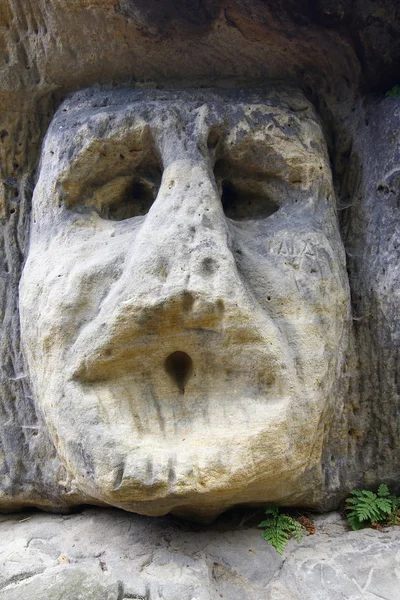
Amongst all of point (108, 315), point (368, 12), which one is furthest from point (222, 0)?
point (108, 315)

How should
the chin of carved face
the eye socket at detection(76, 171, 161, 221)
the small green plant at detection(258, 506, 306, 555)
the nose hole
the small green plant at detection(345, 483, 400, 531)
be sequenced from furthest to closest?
the eye socket at detection(76, 171, 161, 221) < the small green plant at detection(345, 483, 400, 531) < the small green plant at detection(258, 506, 306, 555) < the nose hole < the chin of carved face

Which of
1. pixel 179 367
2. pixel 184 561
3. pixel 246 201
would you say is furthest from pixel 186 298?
pixel 184 561

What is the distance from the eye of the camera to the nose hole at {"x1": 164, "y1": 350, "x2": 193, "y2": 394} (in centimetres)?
187

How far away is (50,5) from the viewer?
2205 mm

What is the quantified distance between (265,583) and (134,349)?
89 cm

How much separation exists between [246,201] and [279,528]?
→ 128cm

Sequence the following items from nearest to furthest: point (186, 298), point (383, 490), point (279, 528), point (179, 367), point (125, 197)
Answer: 1. point (186, 298)
2. point (179, 367)
3. point (279, 528)
4. point (383, 490)
5. point (125, 197)

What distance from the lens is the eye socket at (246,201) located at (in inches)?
89.7

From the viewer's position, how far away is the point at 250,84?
2.37 metres

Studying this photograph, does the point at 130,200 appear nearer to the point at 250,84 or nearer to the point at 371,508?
the point at 250,84

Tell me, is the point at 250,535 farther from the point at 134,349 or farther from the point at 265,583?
the point at 134,349

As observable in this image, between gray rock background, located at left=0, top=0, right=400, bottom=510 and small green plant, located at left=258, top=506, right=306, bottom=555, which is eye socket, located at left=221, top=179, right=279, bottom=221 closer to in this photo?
gray rock background, located at left=0, top=0, right=400, bottom=510

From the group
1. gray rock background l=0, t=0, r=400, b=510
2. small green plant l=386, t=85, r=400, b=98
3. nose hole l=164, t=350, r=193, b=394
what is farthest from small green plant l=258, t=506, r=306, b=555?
small green plant l=386, t=85, r=400, b=98

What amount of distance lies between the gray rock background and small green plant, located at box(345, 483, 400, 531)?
50 mm
